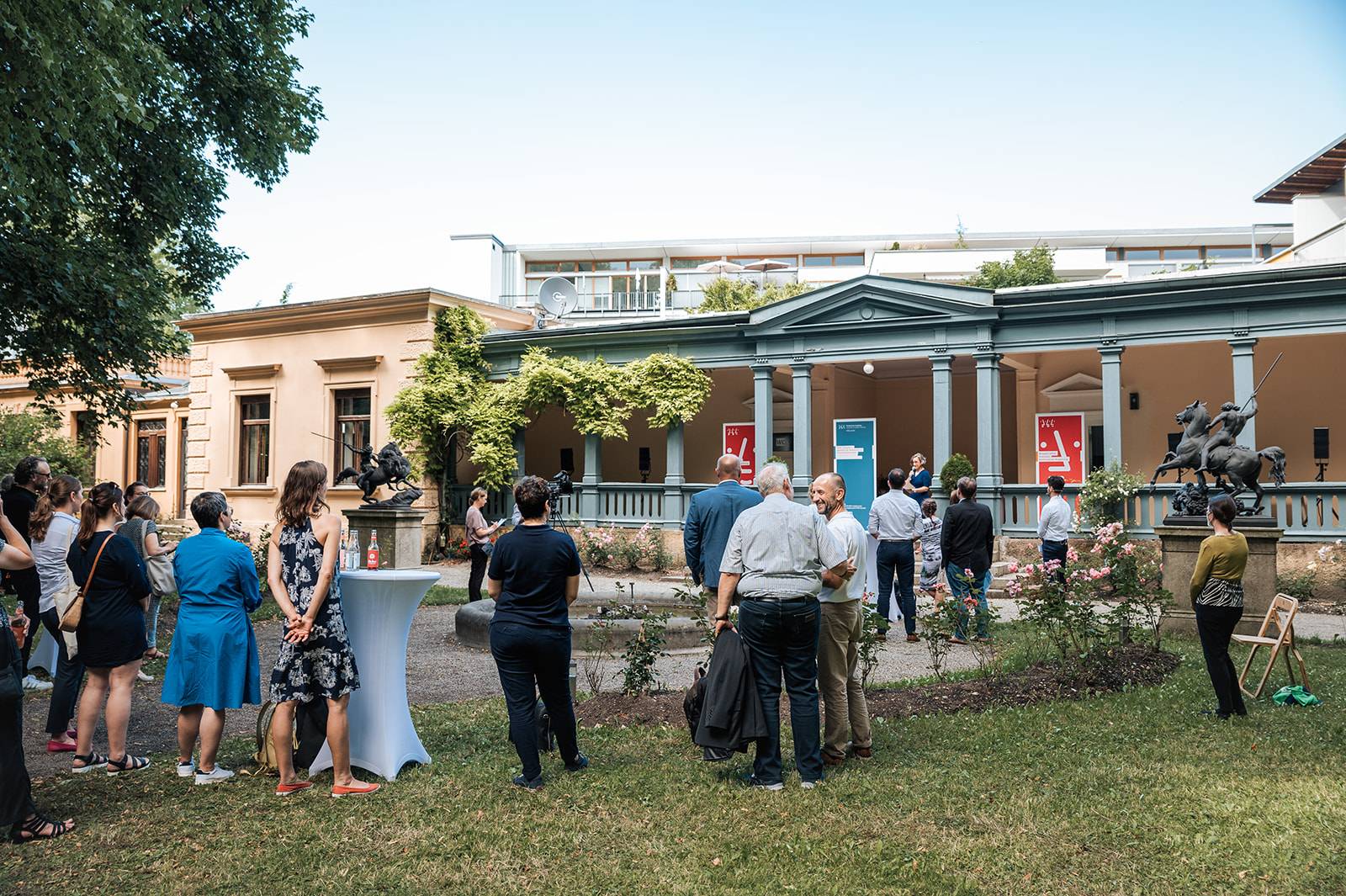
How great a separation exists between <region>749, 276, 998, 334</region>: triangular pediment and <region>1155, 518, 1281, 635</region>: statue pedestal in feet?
21.1

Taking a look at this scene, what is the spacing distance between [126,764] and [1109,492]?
13.5 meters

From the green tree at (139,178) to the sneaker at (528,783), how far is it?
7.57 m

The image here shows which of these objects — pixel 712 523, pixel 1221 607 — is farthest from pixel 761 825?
pixel 1221 607

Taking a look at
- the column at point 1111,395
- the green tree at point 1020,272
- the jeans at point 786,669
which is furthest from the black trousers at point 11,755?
the green tree at point 1020,272

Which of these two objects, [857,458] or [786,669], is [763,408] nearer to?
[857,458]

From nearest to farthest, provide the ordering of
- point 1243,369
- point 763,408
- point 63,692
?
point 63,692
point 1243,369
point 763,408

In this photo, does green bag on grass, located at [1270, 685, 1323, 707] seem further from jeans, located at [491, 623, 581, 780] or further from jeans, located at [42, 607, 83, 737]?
jeans, located at [42, 607, 83, 737]

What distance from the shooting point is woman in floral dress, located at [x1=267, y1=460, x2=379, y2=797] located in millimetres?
5102

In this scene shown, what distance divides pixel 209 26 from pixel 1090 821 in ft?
45.4

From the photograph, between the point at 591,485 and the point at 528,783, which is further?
the point at 591,485

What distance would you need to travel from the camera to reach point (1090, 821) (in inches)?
187

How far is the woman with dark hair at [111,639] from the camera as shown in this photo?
18.6 ft

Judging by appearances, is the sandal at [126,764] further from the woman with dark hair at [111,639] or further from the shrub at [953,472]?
the shrub at [953,472]

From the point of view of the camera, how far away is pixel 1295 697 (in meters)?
7.16
